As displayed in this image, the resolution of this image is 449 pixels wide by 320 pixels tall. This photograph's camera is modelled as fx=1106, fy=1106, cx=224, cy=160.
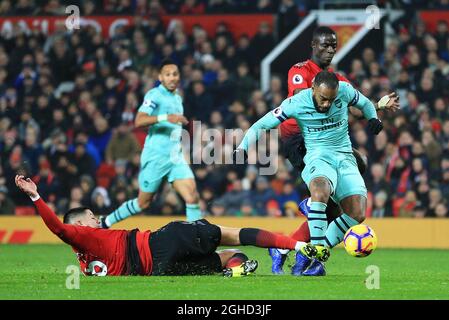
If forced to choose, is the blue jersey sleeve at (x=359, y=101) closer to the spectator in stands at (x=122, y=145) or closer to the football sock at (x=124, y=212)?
the football sock at (x=124, y=212)

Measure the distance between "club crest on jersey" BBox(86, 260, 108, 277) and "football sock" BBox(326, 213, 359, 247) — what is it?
216 cm

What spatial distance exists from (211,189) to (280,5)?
14.9 feet

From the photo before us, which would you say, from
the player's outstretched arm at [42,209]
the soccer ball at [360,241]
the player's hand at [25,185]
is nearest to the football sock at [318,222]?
the soccer ball at [360,241]

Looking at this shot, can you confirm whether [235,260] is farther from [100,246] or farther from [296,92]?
[296,92]

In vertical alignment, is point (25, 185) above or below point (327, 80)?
below

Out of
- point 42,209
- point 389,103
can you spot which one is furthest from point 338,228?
point 42,209

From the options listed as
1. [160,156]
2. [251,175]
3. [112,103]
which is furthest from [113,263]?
[112,103]

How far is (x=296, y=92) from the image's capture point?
36.3 feet

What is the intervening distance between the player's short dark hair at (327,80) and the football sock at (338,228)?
1304 millimetres

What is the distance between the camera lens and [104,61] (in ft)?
67.1

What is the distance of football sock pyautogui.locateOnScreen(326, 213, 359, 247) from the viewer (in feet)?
34.6

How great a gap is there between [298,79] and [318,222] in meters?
1.68

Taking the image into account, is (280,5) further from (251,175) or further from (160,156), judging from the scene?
(160,156)

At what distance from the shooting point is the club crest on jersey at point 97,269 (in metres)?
10.1
